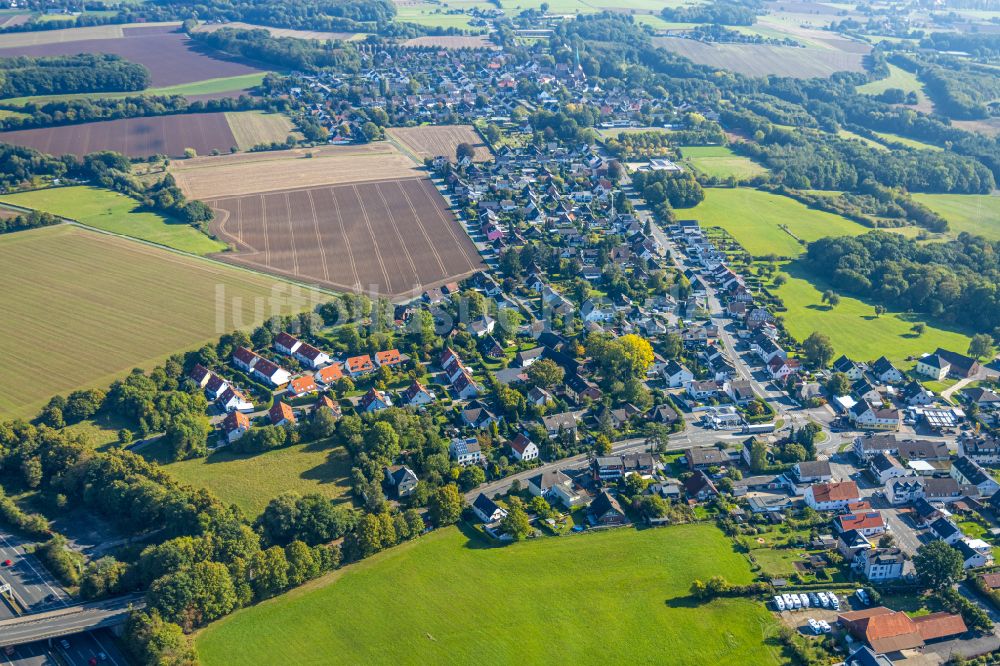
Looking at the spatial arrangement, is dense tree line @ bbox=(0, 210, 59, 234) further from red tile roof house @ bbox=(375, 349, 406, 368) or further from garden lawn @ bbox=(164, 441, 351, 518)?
garden lawn @ bbox=(164, 441, 351, 518)

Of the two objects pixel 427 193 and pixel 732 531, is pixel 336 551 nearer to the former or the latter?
pixel 732 531

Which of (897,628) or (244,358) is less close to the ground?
(244,358)

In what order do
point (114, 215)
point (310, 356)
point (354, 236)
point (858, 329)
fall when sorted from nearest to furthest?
1. point (310, 356)
2. point (858, 329)
3. point (354, 236)
4. point (114, 215)

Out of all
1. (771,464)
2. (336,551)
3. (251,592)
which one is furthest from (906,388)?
(251,592)

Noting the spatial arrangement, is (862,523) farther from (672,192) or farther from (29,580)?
(672,192)

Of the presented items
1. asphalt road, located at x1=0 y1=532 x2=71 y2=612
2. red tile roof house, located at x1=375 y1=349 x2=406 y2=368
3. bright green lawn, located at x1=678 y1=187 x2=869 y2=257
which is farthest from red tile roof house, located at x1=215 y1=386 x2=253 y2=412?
bright green lawn, located at x1=678 y1=187 x2=869 y2=257

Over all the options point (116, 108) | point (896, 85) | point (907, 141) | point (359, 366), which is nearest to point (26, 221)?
point (116, 108)
